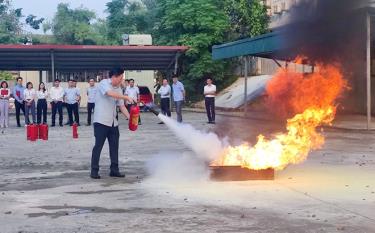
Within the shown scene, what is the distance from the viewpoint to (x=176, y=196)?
26.8ft

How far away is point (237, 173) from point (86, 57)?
26.2 meters

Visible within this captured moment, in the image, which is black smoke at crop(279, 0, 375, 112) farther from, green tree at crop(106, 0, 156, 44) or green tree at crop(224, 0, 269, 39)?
green tree at crop(106, 0, 156, 44)

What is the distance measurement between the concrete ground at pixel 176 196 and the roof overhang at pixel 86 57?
65.5 ft

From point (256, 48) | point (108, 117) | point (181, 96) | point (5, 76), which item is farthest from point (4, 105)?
point (5, 76)

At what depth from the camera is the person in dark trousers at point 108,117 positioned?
33.0 ft

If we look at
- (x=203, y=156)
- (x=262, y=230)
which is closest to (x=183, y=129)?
(x=203, y=156)

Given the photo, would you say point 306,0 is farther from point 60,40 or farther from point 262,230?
point 60,40

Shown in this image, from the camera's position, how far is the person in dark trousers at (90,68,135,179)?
1005 centimetres

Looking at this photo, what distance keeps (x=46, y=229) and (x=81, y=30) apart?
66.8 m

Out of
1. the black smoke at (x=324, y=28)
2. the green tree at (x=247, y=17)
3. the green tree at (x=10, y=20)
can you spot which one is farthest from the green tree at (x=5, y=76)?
the black smoke at (x=324, y=28)

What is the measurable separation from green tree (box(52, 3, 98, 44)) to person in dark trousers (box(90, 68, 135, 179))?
60999 mm

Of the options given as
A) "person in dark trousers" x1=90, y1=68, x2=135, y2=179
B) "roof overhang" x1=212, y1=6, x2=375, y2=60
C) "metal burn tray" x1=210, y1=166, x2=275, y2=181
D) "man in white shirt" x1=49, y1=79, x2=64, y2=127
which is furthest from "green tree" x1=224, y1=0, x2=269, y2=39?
"metal burn tray" x1=210, y1=166, x2=275, y2=181

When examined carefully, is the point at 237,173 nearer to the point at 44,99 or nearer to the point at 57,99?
the point at 44,99

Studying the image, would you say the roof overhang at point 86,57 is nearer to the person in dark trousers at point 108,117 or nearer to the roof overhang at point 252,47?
the roof overhang at point 252,47
